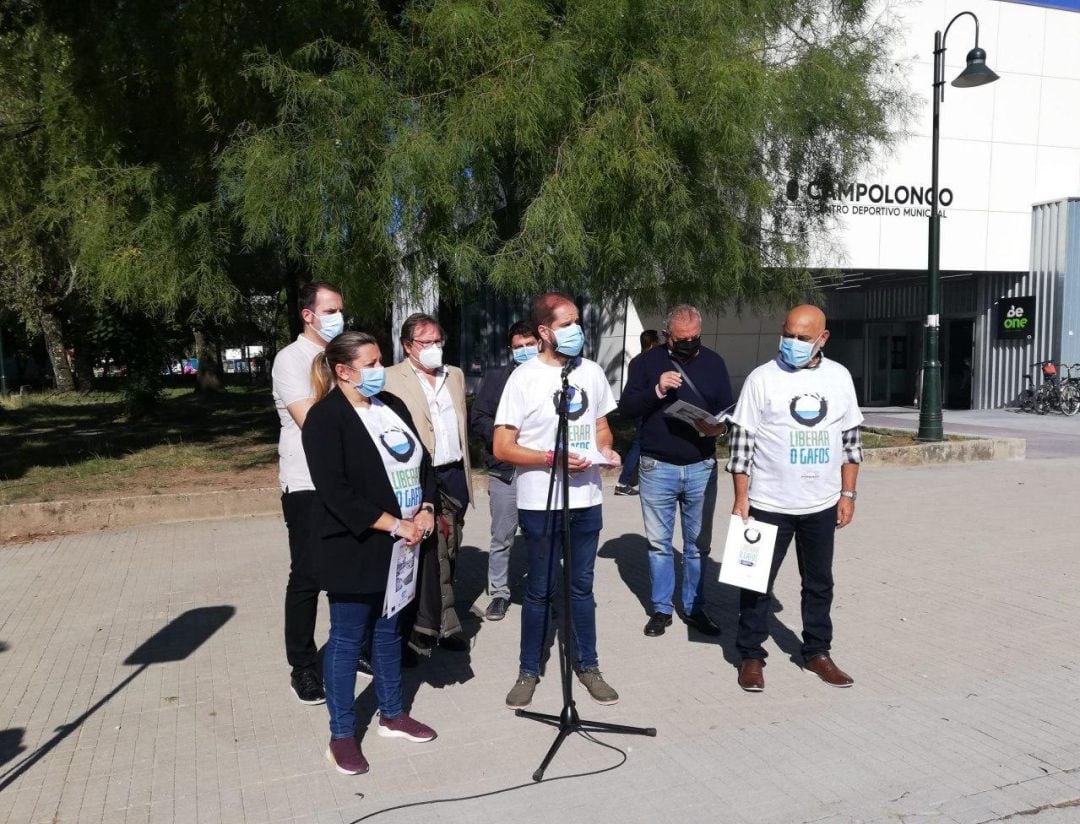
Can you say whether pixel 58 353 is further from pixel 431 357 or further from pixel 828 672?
pixel 828 672

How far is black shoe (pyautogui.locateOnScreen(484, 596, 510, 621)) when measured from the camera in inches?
226

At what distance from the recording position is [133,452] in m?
13.1

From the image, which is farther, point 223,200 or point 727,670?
point 223,200

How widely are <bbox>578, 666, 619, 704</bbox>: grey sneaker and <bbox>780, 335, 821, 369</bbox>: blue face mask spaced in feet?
5.92

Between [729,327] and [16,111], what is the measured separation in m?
16.2

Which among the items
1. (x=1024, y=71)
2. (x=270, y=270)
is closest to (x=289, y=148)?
(x=270, y=270)

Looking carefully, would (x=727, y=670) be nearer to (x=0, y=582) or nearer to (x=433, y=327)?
(x=433, y=327)

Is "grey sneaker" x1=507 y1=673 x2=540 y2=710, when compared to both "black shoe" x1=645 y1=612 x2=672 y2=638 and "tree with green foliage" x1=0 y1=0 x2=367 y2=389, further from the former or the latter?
"tree with green foliage" x1=0 y1=0 x2=367 y2=389

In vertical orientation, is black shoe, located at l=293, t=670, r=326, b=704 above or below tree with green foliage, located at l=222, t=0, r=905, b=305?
below

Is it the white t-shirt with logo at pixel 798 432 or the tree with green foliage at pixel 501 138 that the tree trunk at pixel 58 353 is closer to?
the tree with green foliage at pixel 501 138

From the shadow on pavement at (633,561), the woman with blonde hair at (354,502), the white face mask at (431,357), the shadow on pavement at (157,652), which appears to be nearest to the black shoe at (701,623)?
the shadow on pavement at (633,561)

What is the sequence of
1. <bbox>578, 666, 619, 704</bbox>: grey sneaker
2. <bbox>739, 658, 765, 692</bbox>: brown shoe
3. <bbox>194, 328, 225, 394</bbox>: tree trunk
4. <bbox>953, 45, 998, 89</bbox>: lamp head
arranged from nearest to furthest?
<bbox>578, 666, 619, 704</bbox>: grey sneaker
<bbox>739, 658, 765, 692</bbox>: brown shoe
<bbox>953, 45, 998, 89</bbox>: lamp head
<bbox>194, 328, 225, 394</bbox>: tree trunk

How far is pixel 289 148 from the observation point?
9383mm

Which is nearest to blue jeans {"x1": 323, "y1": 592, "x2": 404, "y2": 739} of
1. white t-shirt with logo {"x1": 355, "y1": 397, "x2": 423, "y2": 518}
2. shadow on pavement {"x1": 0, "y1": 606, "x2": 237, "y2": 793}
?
white t-shirt with logo {"x1": 355, "y1": 397, "x2": 423, "y2": 518}
